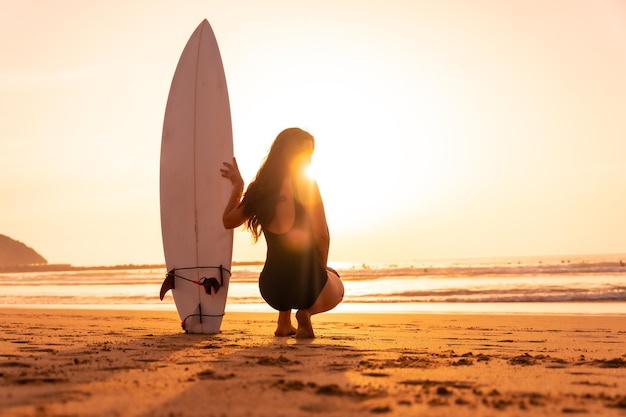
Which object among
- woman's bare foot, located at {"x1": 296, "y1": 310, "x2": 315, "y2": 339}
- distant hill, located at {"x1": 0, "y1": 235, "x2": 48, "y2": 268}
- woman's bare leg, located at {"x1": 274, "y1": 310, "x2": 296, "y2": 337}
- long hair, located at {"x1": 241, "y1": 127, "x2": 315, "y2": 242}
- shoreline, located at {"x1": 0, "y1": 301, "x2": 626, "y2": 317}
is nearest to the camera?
long hair, located at {"x1": 241, "y1": 127, "x2": 315, "y2": 242}

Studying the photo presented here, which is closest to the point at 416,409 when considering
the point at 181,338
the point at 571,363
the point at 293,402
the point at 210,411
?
the point at 293,402

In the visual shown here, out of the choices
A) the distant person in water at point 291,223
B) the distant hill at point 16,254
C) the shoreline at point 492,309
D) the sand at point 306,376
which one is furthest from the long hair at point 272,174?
the distant hill at point 16,254

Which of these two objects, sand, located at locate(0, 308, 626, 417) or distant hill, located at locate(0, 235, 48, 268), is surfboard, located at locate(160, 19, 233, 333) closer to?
sand, located at locate(0, 308, 626, 417)

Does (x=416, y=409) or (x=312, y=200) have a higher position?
(x=312, y=200)

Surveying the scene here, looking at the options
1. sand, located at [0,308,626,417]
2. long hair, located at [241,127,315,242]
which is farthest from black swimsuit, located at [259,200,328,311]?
sand, located at [0,308,626,417]

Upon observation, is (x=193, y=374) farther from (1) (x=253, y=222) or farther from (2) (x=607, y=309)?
(2) (x=607, y=309)

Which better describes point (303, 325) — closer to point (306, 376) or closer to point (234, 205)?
point (234, 205)

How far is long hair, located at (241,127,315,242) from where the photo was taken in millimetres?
4398

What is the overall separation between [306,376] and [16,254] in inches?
4214

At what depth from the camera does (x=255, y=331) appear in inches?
212

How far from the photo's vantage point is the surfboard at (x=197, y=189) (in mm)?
5285

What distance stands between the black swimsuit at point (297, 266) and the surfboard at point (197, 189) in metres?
0.80

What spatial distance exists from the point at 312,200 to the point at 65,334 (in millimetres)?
2257

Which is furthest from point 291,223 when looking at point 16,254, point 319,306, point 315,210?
point 16,254
